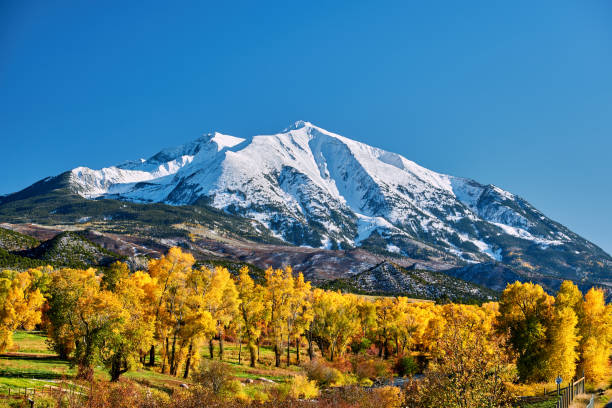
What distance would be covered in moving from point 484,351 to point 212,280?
39.4 meters

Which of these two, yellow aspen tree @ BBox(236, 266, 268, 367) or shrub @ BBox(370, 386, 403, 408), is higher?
yellow aspen tree @ BBox(236, 266, 268, 367)

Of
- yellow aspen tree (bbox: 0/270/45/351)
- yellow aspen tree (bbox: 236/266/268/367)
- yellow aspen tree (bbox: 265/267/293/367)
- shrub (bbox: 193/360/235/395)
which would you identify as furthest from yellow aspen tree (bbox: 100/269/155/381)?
yellow aspen tree (bbox: 265/267/293/367)

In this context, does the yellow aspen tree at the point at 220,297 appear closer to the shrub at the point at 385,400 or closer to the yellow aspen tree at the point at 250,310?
the yellow aspen tree at the point at 250,310

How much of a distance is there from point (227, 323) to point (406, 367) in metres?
40.8

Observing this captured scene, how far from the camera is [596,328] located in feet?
183

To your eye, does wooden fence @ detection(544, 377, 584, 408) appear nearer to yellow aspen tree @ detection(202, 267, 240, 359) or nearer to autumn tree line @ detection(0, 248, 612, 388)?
autumn tree line @ detection(0, 248, 612, 388)

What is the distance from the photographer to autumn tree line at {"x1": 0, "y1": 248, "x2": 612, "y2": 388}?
29.3 metres

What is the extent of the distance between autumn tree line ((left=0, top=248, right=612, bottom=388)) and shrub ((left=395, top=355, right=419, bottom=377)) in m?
15.4

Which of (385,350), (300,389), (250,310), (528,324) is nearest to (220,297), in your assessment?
(250,310)

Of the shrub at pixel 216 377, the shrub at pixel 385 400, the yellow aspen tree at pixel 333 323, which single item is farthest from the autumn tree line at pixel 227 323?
the shrub at pixel 216 377

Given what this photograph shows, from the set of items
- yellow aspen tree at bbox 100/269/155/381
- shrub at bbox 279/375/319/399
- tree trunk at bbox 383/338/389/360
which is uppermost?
yellow aspen tree at bbox 100/269/155/381

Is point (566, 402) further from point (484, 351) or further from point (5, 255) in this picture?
point (5, 255)

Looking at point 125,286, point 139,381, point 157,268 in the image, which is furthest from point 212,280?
point 139,381

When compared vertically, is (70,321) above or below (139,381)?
above
